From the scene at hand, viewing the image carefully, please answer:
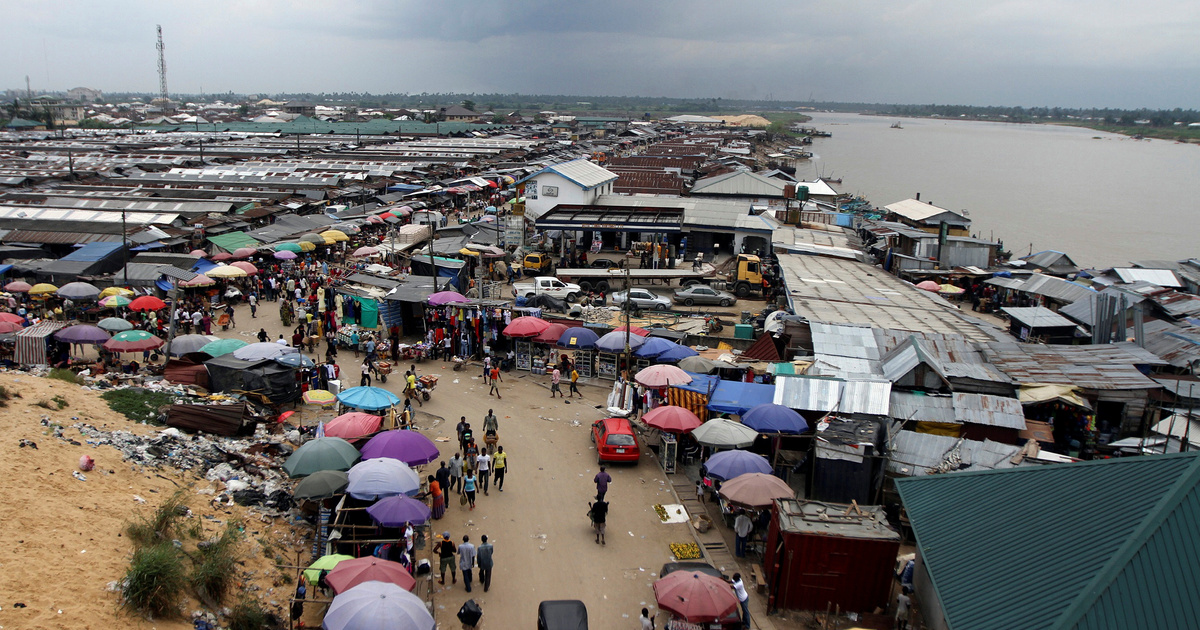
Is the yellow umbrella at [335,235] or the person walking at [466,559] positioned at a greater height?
the yellow umbrella at [335,235]

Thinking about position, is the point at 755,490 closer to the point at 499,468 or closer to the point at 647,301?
the point at 499,468

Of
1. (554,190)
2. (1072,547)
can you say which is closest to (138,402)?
(1072,547)

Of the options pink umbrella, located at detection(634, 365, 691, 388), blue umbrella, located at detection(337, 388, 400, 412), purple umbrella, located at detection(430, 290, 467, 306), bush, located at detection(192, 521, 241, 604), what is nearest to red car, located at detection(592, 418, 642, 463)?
pink umbrella, located at detection(634, 365, 691, 388)

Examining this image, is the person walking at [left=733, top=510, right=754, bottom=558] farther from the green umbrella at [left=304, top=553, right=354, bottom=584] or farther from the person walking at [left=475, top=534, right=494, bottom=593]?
the green umbrella at [left=304, top=553, right=354, bottom=584]

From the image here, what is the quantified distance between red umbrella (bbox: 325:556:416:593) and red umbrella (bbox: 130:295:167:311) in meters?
14.3

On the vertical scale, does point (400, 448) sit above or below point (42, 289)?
below

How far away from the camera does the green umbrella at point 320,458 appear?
9938mm

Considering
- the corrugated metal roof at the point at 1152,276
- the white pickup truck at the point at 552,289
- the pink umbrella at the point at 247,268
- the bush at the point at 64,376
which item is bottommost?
the bush at the point at 64,376

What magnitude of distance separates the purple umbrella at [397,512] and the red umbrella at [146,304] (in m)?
13.3

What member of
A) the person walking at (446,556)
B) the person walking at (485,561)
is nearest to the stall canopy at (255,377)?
the person walking at (446,556)

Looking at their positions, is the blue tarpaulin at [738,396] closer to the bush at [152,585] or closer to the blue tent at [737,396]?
the blue tent at [737,396]

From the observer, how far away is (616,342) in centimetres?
1575

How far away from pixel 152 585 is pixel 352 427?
4.65 meters

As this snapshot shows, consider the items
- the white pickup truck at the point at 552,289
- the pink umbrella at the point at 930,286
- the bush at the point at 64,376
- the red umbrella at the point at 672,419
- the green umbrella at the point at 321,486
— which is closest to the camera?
the green umbrella at the point at 321,486
